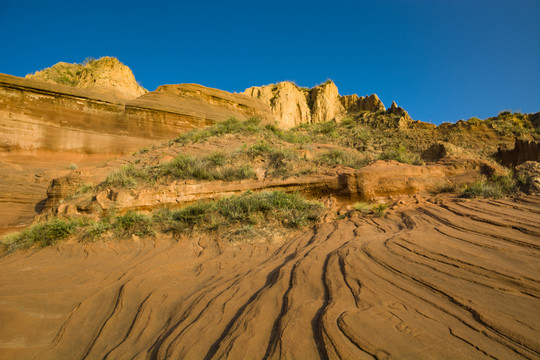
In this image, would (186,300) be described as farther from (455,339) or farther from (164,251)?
(455,339)

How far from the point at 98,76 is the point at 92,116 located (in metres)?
6.71

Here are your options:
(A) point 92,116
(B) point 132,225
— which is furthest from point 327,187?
(A) point 92,116

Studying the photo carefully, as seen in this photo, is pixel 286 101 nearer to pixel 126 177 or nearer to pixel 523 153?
pixel 523 153

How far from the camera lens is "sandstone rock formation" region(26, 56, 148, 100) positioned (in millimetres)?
17766

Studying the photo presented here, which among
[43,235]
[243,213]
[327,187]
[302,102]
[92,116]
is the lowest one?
[43,235]

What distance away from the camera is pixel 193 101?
16688 millimetres

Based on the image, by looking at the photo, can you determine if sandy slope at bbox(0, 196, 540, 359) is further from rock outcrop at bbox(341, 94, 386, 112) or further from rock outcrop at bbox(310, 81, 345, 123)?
rock outcrop at bbox(310, 81, 345, 123)

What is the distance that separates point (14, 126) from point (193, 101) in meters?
9.36

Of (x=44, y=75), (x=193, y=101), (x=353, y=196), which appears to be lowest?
(x=353, y=196)

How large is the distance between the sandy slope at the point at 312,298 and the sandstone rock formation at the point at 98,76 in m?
18.0

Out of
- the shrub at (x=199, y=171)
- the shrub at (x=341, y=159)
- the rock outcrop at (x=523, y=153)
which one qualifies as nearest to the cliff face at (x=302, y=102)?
the rock outcrop at (x=523, y=153)

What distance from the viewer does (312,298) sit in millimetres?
2295

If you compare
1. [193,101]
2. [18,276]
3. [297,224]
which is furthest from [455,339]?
[193,101]

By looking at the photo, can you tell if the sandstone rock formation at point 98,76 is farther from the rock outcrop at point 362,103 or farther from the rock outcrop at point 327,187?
the rock outcrop at point 362,103
